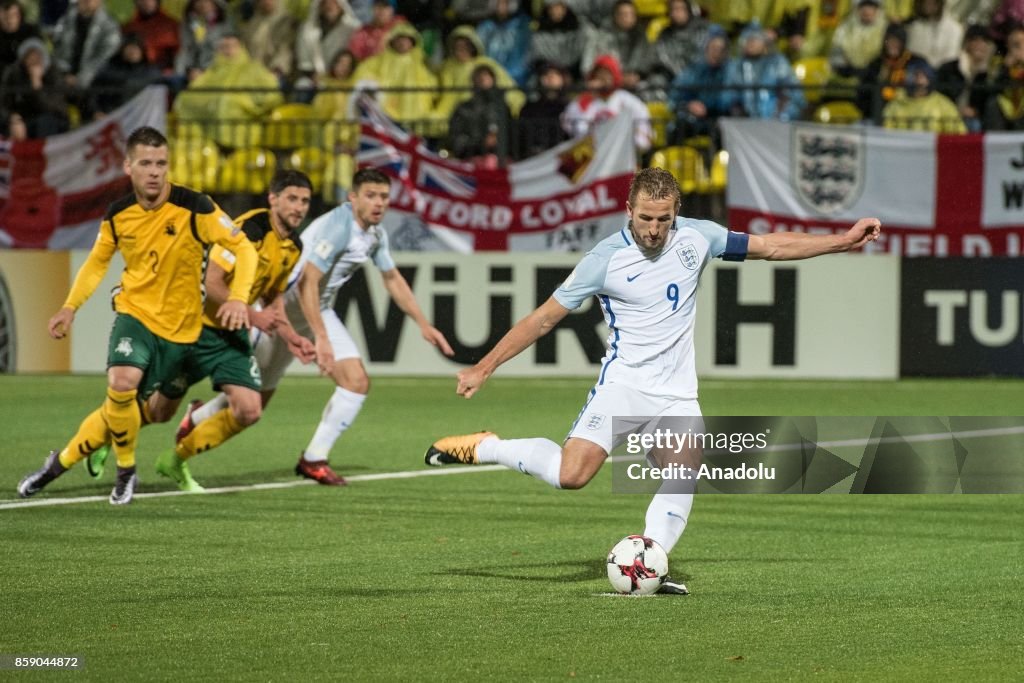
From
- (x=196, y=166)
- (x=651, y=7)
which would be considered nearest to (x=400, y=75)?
(x=196, y=166)

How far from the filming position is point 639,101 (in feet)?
63.6

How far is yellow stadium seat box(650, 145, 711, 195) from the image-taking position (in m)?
18.8

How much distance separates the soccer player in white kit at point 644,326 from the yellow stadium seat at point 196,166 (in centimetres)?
1242

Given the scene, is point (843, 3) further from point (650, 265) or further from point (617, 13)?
point (650, 265)

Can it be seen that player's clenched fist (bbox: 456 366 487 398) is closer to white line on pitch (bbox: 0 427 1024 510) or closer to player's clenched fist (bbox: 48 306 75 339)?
player's clenched fist (bbox: 48 306 75 339)

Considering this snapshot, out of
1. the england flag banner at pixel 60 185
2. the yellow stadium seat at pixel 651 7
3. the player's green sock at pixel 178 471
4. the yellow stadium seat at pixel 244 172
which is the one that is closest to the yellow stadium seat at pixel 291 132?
the yellow stadium seat at pixel 244 172

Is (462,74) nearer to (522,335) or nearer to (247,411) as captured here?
(247,411)

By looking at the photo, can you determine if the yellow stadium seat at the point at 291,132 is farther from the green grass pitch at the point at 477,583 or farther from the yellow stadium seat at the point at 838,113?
the green grass pitch at the point at 477,583

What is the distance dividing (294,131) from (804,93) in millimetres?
5874

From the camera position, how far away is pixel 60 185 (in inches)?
750

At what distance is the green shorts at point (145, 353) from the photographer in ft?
32.4

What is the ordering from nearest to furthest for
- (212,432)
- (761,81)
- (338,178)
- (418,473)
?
1. (212,432)
2. (418,473)
3. (338,178)
4. (761,81)

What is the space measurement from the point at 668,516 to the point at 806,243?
1.38 meters

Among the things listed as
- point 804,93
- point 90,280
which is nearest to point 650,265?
point 90,280
